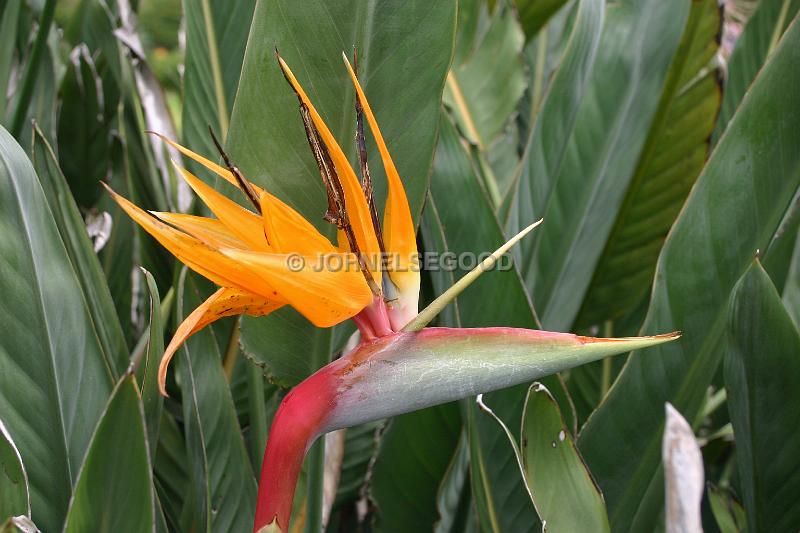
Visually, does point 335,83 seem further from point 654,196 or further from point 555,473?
point 654,196

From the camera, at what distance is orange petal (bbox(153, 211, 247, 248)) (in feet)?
1.42

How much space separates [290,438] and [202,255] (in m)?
0.10

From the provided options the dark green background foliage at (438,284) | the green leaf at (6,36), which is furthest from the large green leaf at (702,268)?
the green leaf at (6,36)

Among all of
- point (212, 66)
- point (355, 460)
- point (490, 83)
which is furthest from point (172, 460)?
point (490, 83)

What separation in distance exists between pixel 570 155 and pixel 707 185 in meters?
0.26

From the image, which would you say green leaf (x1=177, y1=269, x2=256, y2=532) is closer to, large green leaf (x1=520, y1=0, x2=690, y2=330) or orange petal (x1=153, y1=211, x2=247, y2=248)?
orange petal (x1=153, y1=211, x2=247, y2=248)

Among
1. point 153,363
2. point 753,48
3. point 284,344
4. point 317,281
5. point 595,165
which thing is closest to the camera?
point 317,281

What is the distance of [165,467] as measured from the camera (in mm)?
859

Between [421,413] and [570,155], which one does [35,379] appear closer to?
[421,413]

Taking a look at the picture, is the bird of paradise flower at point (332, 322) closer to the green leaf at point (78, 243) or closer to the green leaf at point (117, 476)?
the green leaf at point (117, 476)

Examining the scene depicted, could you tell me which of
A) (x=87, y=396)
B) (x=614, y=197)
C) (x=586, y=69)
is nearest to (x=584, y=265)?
(x=614, y=197)

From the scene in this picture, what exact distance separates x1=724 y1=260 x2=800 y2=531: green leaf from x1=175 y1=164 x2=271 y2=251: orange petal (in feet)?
1.12

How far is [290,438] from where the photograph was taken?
0.41 meters

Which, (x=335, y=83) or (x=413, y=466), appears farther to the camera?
(x=413, y=466)
